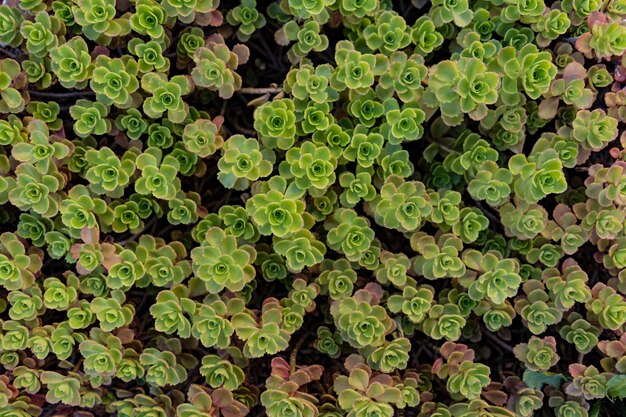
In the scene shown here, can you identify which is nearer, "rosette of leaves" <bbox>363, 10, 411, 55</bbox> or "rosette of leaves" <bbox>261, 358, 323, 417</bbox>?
"rosette of leaves" <bbox>261, 358, 323, 417</bbox>

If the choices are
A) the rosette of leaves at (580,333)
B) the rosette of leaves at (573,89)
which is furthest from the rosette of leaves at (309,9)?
the rosette of leaves at (580,333)

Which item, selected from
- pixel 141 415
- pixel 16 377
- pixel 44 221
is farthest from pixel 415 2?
pixel 16 377

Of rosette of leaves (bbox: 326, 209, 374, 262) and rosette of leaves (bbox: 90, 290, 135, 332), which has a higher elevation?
rosette of leaves (bbox: 326, 209, 374, 262)

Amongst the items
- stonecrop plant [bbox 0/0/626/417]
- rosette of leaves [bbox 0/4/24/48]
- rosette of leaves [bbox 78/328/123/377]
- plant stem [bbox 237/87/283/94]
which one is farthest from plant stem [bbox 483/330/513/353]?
rosette of leaves [bbox 0/4/24/48]

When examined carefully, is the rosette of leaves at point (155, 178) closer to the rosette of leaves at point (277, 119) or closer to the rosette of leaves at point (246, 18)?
the rosette of leaves at point (277, 119)

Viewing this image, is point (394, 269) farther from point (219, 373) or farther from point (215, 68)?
point (215, 68)

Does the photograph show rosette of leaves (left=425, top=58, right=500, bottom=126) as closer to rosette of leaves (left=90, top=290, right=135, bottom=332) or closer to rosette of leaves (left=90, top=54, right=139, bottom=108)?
rosette of leaves (left=90, top=54, right=139, bottom=108)

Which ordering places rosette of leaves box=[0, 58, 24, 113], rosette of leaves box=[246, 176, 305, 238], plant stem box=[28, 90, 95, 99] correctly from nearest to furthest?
rosette of leaves box=[246, 176, 305, 238], rosette of leaves box=[0, 58, 24, 113], plant stem box=[28, 90, 95, 99]
